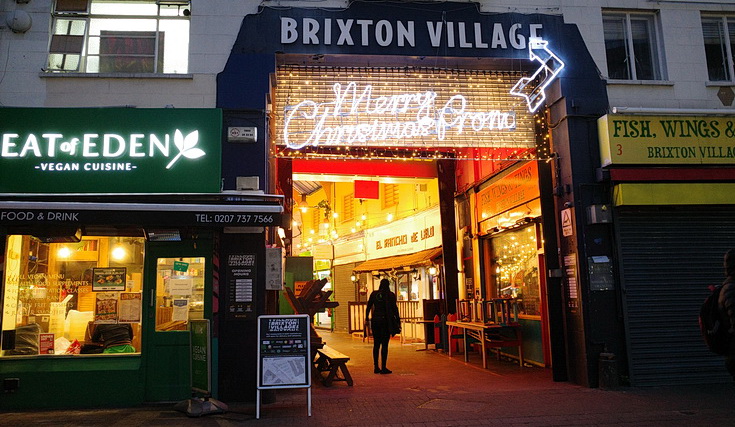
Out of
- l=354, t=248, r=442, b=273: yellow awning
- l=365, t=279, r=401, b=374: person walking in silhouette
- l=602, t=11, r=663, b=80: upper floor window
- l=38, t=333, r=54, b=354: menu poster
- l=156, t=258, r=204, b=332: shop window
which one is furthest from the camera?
l=354, t=248, r=442, b=273: yellow awning

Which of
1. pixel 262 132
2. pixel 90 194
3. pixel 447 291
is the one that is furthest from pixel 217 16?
pixel 447 291

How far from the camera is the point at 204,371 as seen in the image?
765 cm

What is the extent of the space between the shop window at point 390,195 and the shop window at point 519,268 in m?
6.44

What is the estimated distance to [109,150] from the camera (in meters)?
8.75

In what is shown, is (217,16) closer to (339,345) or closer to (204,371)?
(204,371)

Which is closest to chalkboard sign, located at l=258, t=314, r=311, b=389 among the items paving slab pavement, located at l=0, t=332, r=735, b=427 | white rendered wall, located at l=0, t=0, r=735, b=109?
paving slab pavement, located at l=0, t=332, r=735, b=427

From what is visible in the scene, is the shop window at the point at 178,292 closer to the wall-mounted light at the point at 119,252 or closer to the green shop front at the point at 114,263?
the green shop front at the point at 114,263

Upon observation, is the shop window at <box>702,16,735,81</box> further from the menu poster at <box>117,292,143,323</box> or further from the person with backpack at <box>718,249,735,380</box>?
the menu poster at <box>117,292,143,323</box>

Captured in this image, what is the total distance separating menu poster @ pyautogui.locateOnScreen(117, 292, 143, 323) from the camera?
28.8 feet

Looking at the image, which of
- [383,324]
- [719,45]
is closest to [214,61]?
[383,324]

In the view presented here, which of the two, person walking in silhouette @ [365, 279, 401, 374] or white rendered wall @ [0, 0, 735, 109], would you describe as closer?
white rendered wall @ [0, 0, 735, 109]

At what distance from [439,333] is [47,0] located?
36.3 feet

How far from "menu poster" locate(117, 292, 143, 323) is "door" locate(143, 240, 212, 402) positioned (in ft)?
0.90

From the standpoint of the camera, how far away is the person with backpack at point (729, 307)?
5285 millimetres
